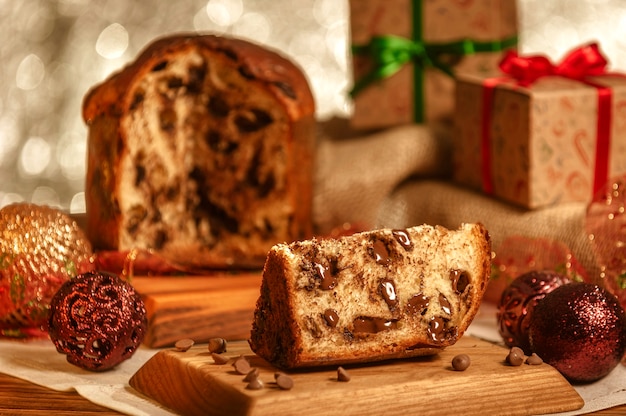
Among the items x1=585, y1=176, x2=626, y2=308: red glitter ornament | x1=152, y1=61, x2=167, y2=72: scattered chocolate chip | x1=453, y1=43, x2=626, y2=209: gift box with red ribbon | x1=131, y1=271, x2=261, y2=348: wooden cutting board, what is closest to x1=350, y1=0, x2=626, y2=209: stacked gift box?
x1=453, y1=43, x2=626, y2=209: gift box with red ribbon

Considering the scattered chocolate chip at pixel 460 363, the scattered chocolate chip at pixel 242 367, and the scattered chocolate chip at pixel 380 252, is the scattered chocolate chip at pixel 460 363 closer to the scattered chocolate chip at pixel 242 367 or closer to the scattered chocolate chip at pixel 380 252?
the scattered chocolate chip at pixel 380 252

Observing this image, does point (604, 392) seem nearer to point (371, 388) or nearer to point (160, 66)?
point (371, 388)

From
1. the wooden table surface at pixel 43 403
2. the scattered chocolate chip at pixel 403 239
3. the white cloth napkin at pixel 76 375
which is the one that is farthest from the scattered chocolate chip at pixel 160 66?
the scattered chocolate chip at pixel 403 239

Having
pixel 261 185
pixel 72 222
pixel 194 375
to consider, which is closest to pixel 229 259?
pixel 261 185

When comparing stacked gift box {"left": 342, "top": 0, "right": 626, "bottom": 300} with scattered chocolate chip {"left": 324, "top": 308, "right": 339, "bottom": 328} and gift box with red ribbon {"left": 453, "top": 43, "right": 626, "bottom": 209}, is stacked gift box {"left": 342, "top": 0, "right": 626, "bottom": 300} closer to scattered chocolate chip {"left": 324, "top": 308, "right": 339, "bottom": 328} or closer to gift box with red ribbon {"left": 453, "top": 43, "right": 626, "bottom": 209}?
gift box with red ribbon {"left": 453, "top": 43, "right": 626, "bottom": 209}

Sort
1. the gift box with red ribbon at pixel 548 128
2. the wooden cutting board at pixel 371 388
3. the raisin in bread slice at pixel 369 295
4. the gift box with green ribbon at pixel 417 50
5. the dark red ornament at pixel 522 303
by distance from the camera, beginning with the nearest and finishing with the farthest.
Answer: the wooden cutting board at pixel 371 388 < the raisin in bread slice at pixel 369 295 < the dark red ornament at pixel 522 303 < the gift box with red ribbon at pixel 548 128 < the gift box with green ribbon at pixel 417 50

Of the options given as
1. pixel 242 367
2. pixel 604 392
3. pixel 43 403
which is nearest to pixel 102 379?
pixel 43 403
